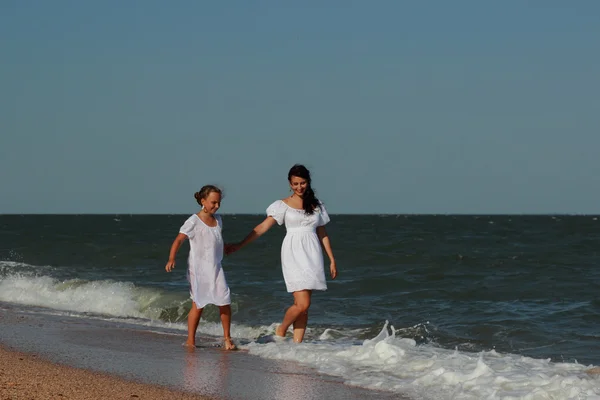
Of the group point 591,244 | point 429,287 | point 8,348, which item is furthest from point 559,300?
point 591,244

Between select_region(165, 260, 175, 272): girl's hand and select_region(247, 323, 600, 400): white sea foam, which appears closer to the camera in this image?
select_region(247, 323, 600, 400): white sea foam

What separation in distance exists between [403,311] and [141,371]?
7.73 metres

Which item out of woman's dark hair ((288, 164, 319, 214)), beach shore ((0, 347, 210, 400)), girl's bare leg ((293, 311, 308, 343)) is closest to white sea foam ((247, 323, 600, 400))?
girl's bare leg ((293, 311, 308, 343))

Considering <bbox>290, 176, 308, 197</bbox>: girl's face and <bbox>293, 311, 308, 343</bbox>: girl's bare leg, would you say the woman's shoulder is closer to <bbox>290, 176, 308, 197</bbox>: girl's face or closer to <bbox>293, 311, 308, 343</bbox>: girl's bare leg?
<bbox>290, 176, 308, 197</bbox>: girl's face

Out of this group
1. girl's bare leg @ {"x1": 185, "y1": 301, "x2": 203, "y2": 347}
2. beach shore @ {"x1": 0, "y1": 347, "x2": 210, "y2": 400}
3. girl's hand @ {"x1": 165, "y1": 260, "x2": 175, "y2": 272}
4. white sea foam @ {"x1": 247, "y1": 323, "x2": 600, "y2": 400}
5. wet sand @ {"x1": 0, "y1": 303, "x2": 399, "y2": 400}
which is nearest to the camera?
beach shore @ {"x1": 0, "y1": 347, "x2": 210, "y2": 400}

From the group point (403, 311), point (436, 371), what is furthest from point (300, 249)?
point (403, 311)

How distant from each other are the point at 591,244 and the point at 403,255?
383 inches

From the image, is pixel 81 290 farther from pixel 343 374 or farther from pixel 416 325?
pixel 343 374

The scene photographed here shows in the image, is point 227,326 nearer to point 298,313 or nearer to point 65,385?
point 298,313

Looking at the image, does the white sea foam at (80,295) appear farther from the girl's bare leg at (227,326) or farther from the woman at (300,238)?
the woman at (300,238)

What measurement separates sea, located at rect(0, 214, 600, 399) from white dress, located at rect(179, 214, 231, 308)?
2.10 ft

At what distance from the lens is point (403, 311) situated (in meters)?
13.8

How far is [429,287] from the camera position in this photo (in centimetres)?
1742

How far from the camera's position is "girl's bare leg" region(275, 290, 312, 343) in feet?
27.4
